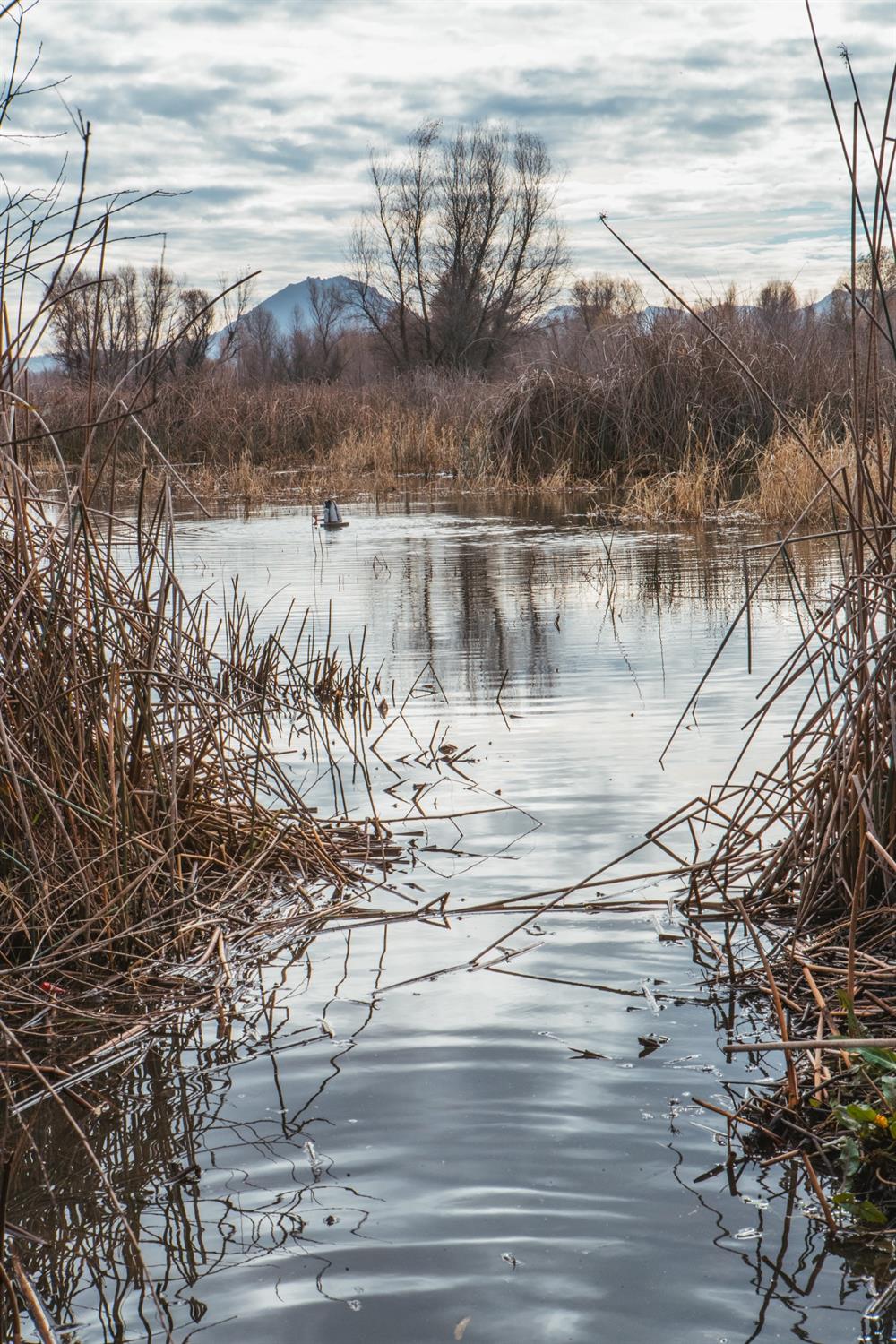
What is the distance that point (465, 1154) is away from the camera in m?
2.35

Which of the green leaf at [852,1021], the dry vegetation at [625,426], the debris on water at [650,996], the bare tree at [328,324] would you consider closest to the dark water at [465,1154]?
the debris on water at [650,996]

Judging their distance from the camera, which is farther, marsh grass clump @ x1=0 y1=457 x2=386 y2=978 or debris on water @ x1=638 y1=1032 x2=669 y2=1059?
marsh grass clump @ x1=0 y1=457 x2=386 y2=978

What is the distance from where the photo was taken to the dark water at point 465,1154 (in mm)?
1939

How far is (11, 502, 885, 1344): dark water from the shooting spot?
6.36 ft

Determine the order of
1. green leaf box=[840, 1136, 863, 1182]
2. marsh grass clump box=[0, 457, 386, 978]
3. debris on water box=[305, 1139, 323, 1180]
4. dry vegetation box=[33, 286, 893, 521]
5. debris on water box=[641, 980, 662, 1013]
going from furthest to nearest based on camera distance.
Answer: dry vegetation box=[33, 286, 893, 521], marsh grass clump box=[0, 457, 386, 978], debris on water box=[641, 980, 662, 1013], debris on water box=[305, 1139, 323, 1180], green leaf box=[840, 1136, 863, 1182]

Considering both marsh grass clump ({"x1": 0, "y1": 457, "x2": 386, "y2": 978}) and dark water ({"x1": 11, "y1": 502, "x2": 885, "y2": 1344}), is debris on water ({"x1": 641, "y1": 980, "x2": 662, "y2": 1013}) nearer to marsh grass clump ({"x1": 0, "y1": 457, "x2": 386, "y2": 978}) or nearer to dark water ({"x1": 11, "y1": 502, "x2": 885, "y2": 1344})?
dark water ({"x1": 11, "y1": 502, "x2": 885, "y2": 1344})

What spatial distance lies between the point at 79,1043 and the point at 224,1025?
312 mm

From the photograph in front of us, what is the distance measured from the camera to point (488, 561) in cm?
1202

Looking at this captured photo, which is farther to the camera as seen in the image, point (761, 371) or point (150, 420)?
point (150, 420)

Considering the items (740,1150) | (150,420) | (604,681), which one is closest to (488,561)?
(604,681)

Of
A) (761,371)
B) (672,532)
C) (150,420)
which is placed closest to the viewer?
(672,532)

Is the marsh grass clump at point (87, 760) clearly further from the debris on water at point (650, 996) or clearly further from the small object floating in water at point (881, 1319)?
the small object floating in water at point (881, 1319)

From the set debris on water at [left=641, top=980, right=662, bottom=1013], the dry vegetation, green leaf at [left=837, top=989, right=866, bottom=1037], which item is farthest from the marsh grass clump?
the dry vegetation

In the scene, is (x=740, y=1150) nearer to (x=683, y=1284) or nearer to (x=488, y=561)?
(x=683, y=1284)
